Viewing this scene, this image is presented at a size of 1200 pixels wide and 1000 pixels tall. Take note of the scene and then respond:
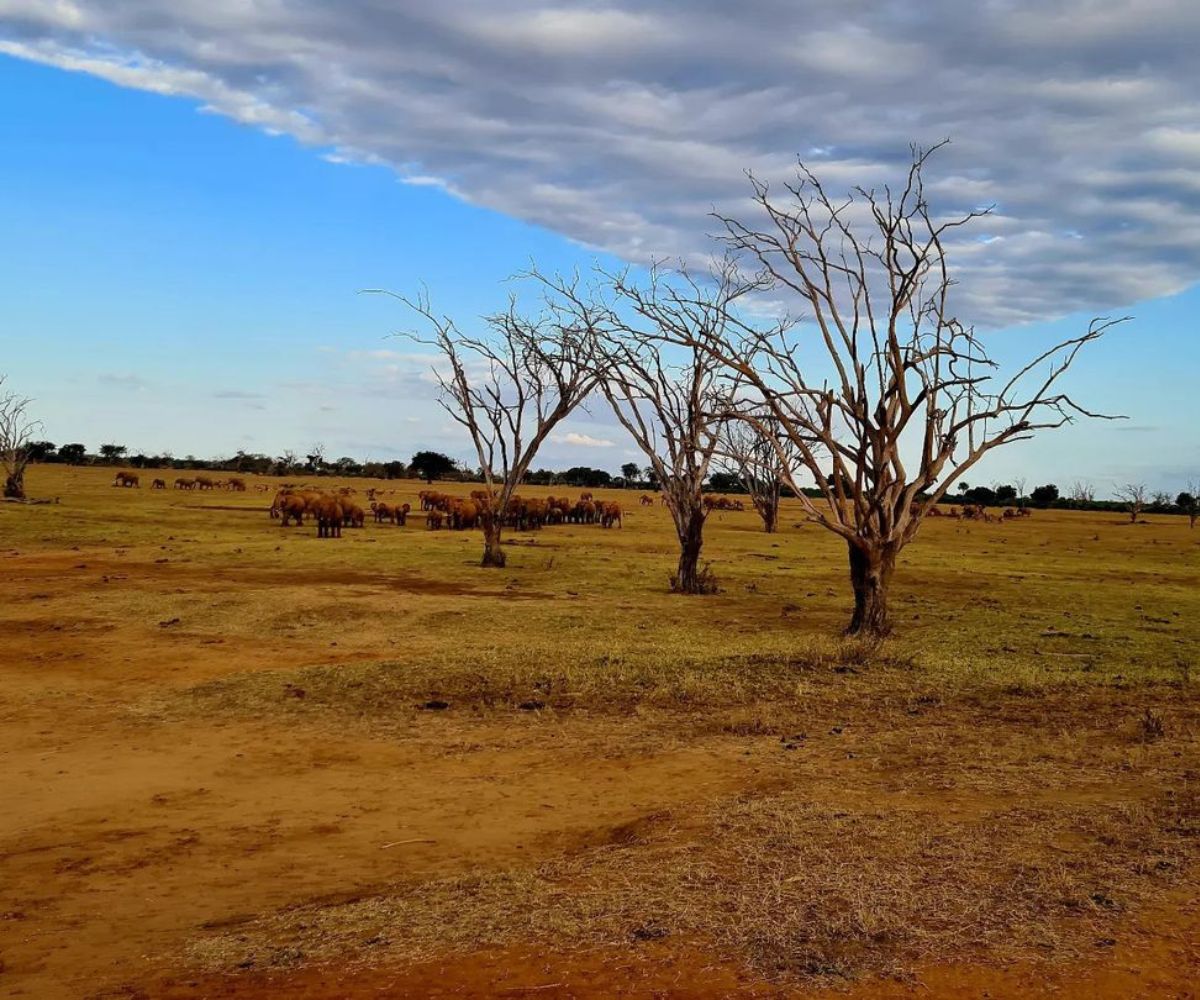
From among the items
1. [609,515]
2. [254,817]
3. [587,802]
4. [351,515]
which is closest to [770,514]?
[609,515]

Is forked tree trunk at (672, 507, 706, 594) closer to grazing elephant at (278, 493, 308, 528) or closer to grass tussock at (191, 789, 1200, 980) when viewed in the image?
grass tussock at (191, 789, 1200, 980)

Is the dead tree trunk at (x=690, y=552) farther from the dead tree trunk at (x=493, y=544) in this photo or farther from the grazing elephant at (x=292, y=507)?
the grazing elephant at (x=292, y=507)

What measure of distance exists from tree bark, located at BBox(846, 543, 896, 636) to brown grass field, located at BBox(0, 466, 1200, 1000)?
65 cm

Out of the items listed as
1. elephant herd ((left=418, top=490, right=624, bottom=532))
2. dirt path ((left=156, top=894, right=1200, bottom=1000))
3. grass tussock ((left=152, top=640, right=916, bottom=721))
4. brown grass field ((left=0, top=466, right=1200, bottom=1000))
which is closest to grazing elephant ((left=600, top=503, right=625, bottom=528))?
elephant herd ((left=418, top=490, right=624, bottom=532))

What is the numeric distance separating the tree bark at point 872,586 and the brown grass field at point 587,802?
2.13 ft

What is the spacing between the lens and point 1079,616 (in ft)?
58.0

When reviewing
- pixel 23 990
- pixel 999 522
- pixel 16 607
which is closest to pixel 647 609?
pixel 16 607

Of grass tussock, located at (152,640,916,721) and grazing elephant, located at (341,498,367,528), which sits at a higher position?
grazing elephant, located at (341,498,367,528)

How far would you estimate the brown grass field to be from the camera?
4.50 meters

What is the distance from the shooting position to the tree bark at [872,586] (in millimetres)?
14352

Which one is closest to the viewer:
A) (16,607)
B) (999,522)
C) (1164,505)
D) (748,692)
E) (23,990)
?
(23,990)

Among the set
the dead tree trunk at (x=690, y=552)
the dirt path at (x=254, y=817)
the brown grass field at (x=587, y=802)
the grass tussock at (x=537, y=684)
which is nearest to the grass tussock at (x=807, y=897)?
the brown grass field at (x=587, y=802)

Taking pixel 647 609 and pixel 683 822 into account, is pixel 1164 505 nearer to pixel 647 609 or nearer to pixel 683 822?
pixel 647 609

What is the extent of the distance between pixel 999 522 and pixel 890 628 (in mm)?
48852
